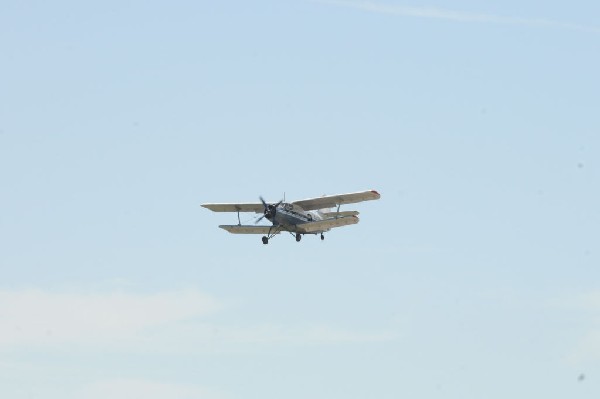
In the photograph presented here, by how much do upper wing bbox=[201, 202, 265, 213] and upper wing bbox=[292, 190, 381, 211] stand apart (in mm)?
6123

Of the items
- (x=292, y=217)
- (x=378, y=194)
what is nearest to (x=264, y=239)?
(x=292, y=217)

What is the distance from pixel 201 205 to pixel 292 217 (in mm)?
13845

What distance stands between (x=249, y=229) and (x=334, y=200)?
25.3 ft

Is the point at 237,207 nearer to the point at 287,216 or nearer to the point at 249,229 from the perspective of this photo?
the point at 249,229

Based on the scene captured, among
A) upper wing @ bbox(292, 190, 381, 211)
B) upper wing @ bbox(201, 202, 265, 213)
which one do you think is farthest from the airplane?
upper wing @ bbox(201, 202, 265, 213)

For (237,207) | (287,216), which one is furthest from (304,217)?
(237,207)

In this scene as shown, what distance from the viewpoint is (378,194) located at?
11044 cm

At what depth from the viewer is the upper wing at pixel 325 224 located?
110 metres

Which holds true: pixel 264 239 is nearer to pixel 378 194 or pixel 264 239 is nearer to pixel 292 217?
pixel 292 217

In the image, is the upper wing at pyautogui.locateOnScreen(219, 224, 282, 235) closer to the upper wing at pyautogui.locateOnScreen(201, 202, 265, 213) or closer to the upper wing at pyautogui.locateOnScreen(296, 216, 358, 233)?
the upper wing at pyautogui.locateOnScreen(296, 216, 358, 233)

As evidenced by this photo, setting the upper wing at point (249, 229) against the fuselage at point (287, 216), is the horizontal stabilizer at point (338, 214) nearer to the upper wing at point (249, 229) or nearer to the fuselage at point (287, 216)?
the fuselage at point (287, 216)

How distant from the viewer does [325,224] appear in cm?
11069

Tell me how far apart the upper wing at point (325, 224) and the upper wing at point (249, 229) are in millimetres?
2099

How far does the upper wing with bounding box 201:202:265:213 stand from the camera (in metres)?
119
